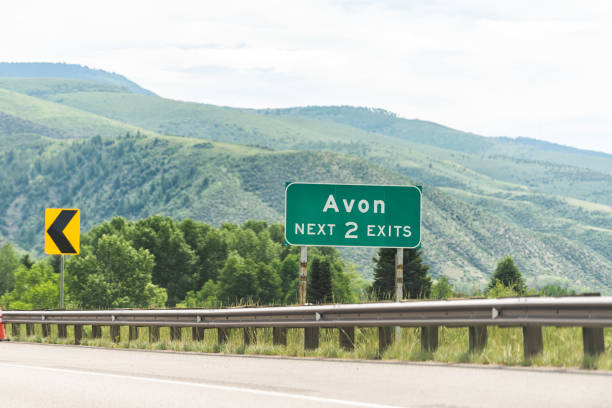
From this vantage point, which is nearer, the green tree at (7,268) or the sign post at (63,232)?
the sign post at (63,232)

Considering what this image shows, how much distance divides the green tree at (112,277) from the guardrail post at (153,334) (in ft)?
246

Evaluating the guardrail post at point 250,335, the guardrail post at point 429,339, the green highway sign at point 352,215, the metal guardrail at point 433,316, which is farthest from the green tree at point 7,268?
the guardrail post at point 429,339

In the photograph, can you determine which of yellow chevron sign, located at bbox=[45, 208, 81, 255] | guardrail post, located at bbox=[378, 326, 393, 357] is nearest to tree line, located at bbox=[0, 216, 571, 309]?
yellow chevron sign, located at bbox=[45, 208, 81, 255]

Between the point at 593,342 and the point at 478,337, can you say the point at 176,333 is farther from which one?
the point at 593,342

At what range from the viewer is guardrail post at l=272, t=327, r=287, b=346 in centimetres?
1480

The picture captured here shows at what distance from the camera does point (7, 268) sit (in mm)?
163875

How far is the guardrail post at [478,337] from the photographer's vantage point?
1134 centimetres

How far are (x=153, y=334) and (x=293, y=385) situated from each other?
31.5 feet

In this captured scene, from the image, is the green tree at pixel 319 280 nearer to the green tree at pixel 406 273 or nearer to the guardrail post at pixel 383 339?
the green tree at pixel 406 273

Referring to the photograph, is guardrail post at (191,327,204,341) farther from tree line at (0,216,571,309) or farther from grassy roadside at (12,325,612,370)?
tree line at (0,216,571,309)

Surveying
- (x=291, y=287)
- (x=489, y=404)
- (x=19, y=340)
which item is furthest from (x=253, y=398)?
(x=291, y=287)

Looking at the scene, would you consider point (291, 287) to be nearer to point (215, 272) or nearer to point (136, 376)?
point (215, 272)

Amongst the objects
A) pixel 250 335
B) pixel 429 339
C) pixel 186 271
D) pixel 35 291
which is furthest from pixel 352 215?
pixel 186 271

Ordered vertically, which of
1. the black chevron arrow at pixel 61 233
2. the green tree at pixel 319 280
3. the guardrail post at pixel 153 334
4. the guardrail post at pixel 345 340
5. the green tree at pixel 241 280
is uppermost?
the black chevron arrow at pixel 61 233
